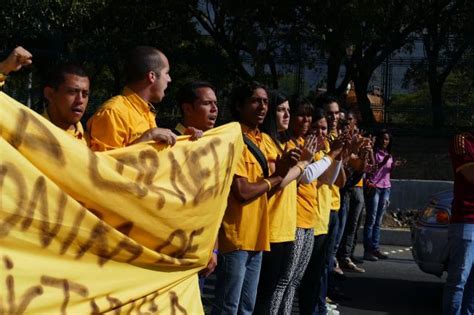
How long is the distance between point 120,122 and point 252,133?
138 cm

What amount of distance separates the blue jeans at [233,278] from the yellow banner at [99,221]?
791mm

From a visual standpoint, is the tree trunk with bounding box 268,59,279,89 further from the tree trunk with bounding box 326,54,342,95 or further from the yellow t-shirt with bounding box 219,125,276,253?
the yellow t-shirt with bounding box 219,125,276,253

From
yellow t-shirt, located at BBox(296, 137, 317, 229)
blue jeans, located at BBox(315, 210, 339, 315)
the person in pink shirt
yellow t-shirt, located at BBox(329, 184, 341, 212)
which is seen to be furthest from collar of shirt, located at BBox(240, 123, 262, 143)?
the person in pink shirt

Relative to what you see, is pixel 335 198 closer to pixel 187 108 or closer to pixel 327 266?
pixel 327 266

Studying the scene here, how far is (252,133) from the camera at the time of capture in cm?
543

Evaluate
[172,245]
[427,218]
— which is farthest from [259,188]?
[427,218]

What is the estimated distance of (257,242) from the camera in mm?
5191

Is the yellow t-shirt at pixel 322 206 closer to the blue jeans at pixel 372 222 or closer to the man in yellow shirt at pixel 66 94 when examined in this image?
the man in yellow shirt at pixel 66 94

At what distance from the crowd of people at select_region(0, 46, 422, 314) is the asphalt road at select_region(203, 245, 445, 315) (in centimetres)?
108

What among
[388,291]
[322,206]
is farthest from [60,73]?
[388,291]

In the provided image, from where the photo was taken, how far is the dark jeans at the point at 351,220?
32.2 ft

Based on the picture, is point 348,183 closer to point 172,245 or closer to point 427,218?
point 427,218

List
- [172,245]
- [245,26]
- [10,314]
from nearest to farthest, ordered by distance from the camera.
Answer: [10,314], [172,245], [245,26]

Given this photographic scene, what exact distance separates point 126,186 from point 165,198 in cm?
27
